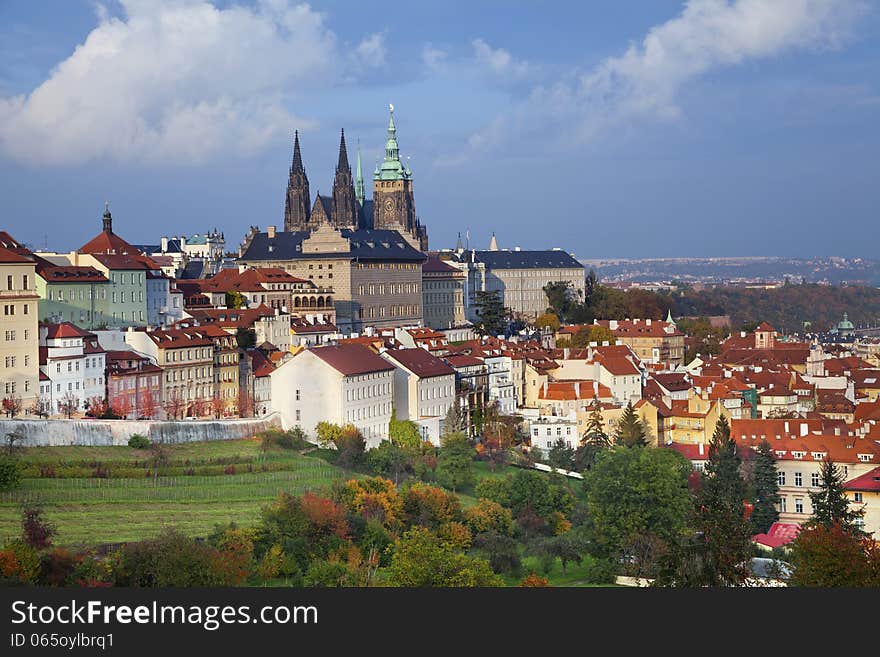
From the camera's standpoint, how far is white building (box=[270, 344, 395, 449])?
202 feet

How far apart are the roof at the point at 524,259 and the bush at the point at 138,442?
7666 cm

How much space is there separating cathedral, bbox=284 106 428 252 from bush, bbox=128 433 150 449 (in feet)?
231

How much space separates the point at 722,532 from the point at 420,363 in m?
26.7

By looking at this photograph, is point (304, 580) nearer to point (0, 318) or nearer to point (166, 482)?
point (166, 482)

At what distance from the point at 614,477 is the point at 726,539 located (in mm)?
7588

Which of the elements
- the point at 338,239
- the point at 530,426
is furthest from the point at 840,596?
the point at 338,239

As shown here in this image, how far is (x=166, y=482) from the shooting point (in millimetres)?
50531

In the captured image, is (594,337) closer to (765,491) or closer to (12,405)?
(765,491)

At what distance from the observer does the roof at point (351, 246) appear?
98812mm

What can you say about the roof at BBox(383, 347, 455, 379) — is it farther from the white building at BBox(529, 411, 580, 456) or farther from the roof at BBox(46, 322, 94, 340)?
the roof at BBox(46, 322, 94, 340)

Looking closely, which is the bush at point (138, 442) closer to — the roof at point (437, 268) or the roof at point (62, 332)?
the roof at point (62, 332)

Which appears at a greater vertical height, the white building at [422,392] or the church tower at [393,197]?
the church tower at [393,197]

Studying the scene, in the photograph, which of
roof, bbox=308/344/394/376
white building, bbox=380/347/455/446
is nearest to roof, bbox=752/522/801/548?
white building, bbox=380/347/455/446

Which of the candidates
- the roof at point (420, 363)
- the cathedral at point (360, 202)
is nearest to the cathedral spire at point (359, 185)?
the cathedral at point (360, 202)
